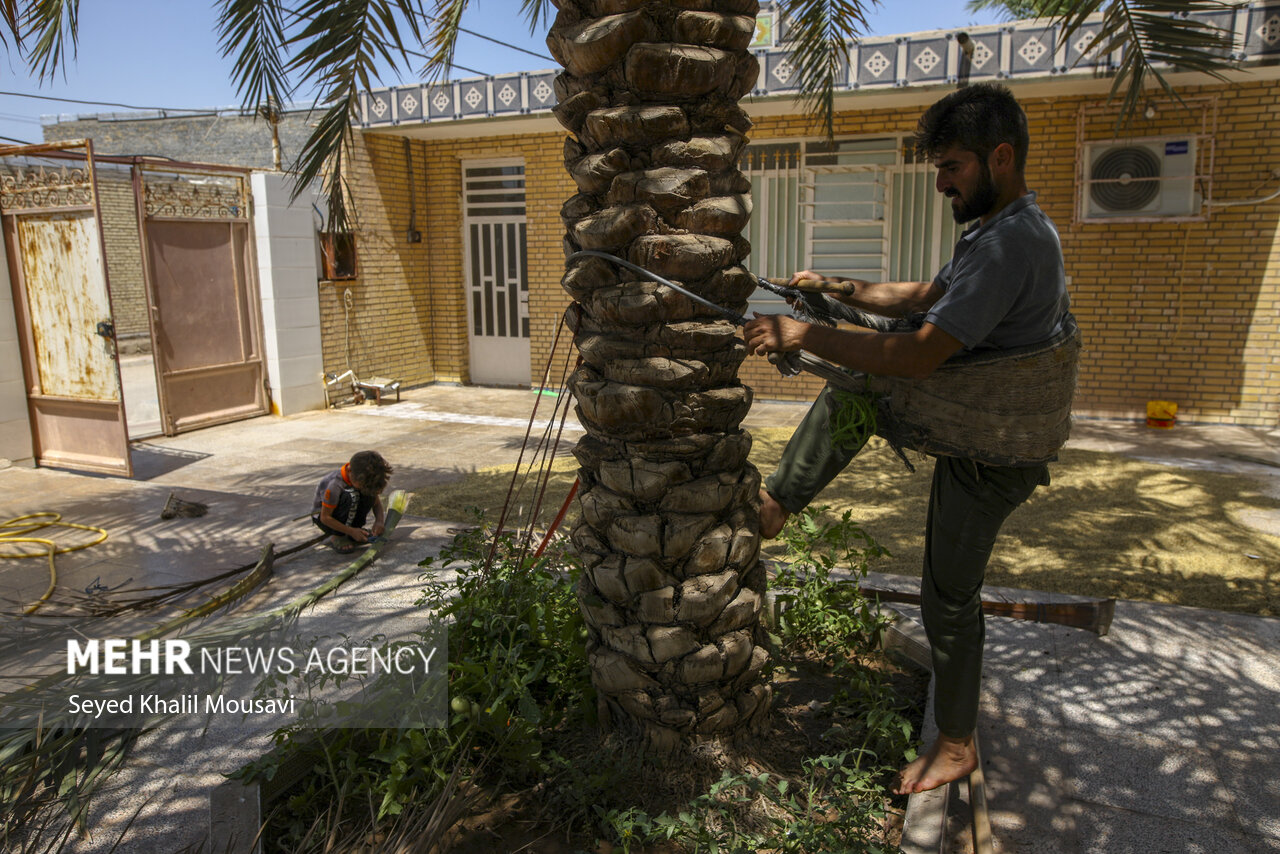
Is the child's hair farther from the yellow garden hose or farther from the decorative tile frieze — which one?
the decorative tile frieze

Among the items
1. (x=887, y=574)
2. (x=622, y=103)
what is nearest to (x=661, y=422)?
(x=622, y=103)

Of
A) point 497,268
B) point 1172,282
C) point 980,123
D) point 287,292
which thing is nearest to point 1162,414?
point 1172,282

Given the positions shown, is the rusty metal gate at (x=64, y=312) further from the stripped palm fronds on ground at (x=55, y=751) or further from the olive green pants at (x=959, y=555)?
the olive green pants at (x=959, y=555)

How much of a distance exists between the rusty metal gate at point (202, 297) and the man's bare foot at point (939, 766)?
8.09 meters

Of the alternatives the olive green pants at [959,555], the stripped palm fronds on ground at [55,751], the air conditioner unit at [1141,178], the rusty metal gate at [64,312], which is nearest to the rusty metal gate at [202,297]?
the rusty metal gate at [64,312]

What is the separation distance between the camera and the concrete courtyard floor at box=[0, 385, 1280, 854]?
267 cm

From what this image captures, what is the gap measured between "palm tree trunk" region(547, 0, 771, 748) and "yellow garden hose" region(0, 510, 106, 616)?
146 inches

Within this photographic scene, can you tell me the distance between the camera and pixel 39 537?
18.7 feet

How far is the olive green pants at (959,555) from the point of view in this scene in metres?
2.61

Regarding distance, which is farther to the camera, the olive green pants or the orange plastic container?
the orange plastic container

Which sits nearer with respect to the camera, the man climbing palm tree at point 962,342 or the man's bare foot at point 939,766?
the man climbing palm tree at point 962,342

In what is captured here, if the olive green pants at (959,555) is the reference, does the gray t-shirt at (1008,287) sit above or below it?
above

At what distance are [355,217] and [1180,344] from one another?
31.3 ft

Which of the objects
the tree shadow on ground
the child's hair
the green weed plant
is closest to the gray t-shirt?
the green weed plant
